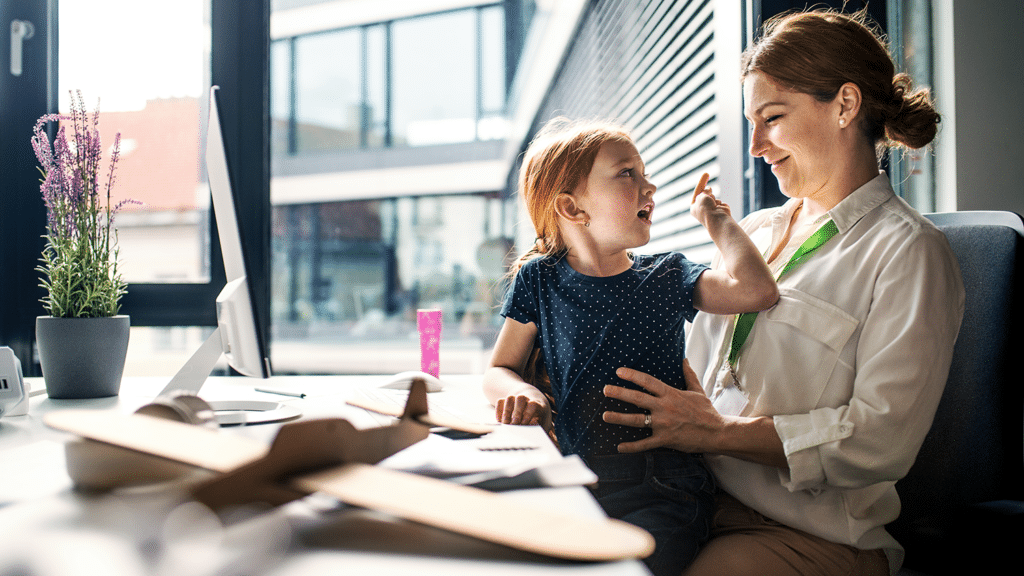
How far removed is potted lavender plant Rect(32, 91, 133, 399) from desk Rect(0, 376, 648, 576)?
683 millimetres

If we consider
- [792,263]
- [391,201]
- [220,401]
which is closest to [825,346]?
[792,263]

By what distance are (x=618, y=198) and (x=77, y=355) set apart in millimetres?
1159

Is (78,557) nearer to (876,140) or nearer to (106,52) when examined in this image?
(876,140)

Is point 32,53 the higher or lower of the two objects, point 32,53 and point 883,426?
the higher

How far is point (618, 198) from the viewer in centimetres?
129

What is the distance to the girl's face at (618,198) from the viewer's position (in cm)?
128

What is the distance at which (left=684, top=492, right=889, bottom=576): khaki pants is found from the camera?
958 millimetres

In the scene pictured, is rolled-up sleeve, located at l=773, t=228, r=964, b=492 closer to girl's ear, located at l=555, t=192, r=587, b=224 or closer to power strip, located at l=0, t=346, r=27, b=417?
girl's ear, located at l=555, t=192, r=587, b=224

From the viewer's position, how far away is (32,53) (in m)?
1.91

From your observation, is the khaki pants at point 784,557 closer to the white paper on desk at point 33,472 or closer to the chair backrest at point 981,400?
the chair backrest at point 981,400

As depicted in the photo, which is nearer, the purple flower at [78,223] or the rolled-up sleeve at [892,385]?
the rolled-up sleeve at [892,385]

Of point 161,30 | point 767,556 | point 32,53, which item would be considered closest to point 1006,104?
point 767,556

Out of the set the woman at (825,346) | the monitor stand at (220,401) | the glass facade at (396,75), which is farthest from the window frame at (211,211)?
the glass facade at (396,75)

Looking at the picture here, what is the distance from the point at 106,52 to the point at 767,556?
7.79 ft
